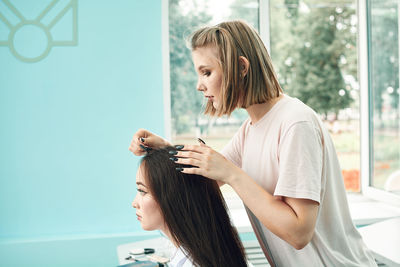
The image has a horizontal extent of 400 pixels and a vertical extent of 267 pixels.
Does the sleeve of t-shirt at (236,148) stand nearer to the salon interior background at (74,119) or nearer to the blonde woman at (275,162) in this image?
the blonde woman at (275,162)

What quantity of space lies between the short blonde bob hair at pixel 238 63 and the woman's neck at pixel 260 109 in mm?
36

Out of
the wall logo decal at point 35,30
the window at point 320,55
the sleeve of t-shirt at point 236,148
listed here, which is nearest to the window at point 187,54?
the wall logo decal at point 35,30

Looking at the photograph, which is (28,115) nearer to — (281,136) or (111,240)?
(111,240)

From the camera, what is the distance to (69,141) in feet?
8.89

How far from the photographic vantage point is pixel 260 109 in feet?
4.36

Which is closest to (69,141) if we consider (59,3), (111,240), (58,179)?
(58,179)

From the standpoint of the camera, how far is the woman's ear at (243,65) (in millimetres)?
1230

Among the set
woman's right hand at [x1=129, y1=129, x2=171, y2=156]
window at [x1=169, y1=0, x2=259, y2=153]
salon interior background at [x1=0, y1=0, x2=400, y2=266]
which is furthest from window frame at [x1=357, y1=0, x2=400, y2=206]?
woman's right hand at [x1=129, y1=129, x2=171, y2=156]

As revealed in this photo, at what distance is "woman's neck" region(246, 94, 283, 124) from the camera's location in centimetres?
131

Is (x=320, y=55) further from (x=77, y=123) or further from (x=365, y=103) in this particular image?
(x=77, y=123)

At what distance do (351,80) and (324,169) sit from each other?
4739 millimetres

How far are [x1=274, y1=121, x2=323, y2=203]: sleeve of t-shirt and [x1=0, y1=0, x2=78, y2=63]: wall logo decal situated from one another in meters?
1.95

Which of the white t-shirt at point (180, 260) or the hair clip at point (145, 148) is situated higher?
the hair clip at point (145, 148)

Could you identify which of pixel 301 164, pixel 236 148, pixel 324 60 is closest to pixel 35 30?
pixel 236 148
